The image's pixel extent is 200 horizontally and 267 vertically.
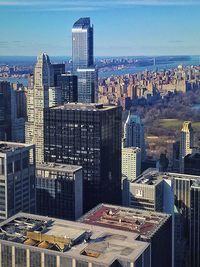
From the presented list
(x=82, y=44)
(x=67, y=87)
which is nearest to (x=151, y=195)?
(x=67, y=87)

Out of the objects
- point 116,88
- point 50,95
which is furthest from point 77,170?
point 116,88

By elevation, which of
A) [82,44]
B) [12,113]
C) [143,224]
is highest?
[82,44]

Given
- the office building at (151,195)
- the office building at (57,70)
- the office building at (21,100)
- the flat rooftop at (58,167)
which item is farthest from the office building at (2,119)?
the office building at (151,195)

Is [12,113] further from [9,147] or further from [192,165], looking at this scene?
[9,147]

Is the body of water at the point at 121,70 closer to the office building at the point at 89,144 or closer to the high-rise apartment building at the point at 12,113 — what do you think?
the high-rise apartment building at the point at 12,113

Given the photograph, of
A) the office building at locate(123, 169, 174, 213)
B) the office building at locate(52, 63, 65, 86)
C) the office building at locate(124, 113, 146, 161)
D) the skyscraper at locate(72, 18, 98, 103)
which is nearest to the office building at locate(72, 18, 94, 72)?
the skyscraper at locate(72, 18, 98, 103)
